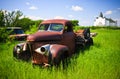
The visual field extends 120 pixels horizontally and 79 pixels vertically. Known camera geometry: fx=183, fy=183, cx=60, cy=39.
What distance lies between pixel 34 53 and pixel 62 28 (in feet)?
7.04

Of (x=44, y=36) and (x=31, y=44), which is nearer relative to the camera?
(x=31, y=44)

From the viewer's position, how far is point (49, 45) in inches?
241

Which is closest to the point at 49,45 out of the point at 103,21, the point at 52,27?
the point at 52,27

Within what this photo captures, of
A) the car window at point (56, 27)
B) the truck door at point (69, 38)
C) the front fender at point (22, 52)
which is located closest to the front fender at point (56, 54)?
the front fender at point (22, 52)

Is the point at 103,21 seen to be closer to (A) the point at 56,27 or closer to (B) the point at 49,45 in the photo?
(A) the point at 56,27

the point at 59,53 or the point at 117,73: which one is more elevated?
the point at 59,53

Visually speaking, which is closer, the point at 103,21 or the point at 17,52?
the point at 17,52

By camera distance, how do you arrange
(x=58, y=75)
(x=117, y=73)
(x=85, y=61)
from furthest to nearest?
(x=85, y=61), (x=117, y=73), (x=58, y=75)

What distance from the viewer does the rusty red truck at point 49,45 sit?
19.2 ft

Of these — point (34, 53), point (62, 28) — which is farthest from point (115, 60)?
point (34, 53)

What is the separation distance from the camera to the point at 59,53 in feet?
19.5

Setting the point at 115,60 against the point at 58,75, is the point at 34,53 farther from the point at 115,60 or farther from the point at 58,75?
the point at 115,60

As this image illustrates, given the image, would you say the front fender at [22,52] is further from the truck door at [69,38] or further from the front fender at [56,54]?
the truck door at [69,38]

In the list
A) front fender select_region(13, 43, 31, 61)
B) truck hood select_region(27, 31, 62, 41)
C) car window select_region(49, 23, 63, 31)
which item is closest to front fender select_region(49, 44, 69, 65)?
truck hood select_region(27, 31, 62, 41)
